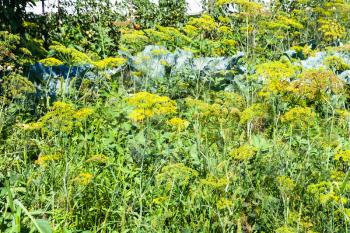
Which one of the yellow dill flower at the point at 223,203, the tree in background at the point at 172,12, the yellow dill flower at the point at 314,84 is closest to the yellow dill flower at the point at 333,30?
the tree in background at the point at 172,12

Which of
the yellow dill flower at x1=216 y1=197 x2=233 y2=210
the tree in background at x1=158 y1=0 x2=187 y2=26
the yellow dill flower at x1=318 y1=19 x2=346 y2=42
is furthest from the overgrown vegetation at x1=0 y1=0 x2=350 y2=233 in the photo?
the tree in background at x1=158 y1=0 x2=187 y2=26

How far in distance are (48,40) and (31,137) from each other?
3.47m

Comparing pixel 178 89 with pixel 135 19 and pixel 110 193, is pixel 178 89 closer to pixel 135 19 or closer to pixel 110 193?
pixel 110 193

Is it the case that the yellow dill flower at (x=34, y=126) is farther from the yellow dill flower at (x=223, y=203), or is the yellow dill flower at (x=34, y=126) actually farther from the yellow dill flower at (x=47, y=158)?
the yellow dill flower at (x=223, y=203)

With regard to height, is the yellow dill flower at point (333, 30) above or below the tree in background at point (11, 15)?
below

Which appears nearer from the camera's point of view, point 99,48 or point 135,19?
point 99,48

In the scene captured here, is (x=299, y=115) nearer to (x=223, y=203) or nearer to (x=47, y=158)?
(x=223, y=203)

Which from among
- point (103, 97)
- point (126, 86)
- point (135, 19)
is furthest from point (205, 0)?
point (103, 97)

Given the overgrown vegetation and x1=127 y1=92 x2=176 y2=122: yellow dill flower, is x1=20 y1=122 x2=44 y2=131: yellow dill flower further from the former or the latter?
x1=127 y1=92 x2=176 y2=122: yellow dill flower

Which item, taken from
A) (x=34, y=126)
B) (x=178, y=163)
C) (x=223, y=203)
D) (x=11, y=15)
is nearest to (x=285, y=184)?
(x=223, y=203)

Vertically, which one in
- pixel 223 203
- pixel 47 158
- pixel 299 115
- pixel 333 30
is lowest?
pixel 223 203

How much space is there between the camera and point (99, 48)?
25.1 ft

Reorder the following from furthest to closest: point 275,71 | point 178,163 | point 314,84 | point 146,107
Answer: point 275,71
point 314,84
point 146,107
point 178,163

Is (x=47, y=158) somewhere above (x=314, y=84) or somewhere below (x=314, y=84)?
below
